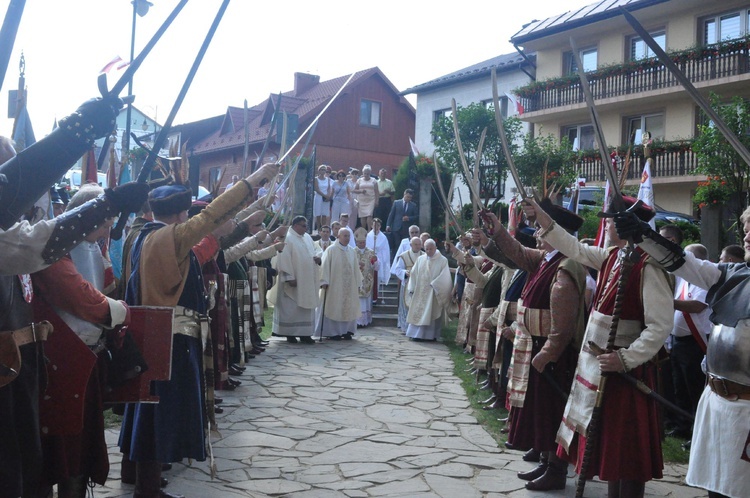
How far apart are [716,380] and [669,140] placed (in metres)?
21.7

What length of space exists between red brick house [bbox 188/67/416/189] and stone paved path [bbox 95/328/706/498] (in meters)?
26.0

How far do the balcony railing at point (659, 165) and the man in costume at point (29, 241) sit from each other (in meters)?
20.9

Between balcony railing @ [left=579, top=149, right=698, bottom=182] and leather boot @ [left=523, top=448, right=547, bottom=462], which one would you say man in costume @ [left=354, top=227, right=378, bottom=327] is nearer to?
leather boot @ [left=523, top=448, right=547, bottom=462]

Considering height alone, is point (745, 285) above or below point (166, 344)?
above

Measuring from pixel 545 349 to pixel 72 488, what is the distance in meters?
3.04

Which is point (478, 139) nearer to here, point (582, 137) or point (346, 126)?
point (582, 137)


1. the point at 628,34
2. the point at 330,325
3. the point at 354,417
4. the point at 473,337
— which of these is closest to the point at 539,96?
the point at 628,34

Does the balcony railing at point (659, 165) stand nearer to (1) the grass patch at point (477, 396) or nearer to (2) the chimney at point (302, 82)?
(1) the grass patch at point (477, 396)

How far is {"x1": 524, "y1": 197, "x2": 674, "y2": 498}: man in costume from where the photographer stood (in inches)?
154

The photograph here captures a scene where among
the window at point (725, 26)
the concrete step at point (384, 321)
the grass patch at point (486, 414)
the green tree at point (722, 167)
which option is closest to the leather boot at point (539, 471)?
the grass patch at point (486, 414)

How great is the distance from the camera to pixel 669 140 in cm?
2316

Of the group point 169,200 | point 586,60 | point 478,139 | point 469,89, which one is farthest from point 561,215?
point 469,89

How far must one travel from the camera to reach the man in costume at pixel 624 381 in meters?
3.92

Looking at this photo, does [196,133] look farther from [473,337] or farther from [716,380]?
[716,380]
